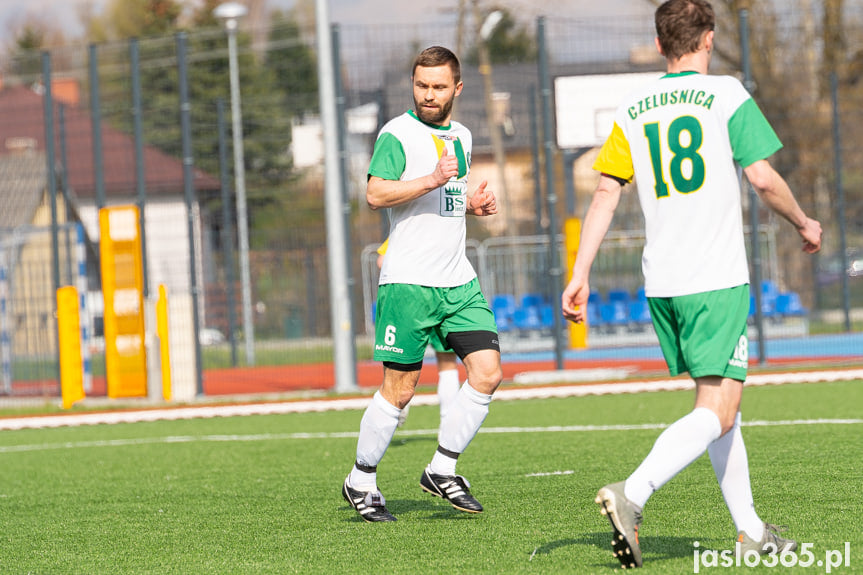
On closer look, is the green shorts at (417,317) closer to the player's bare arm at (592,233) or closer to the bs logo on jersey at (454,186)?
the bs logo on jersey at (454,186)

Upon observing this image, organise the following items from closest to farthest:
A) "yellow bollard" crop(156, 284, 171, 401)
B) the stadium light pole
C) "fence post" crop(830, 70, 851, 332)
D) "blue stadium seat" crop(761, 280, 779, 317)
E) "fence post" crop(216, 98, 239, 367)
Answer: "yellow bollard" crop(156, 284, 171, 401)
"fence post" crop(830, 70, 851, 332)
the stadium light pole
"fence post" crop(216, 98, 239, 367)
"blue stadium seat" crop(761, 280, 779, 317)

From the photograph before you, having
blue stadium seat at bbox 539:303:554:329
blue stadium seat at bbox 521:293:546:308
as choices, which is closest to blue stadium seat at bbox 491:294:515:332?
blue stadium seat at bbox 521:293:546:308

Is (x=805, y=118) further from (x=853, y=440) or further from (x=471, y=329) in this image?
(x=471, y=329)

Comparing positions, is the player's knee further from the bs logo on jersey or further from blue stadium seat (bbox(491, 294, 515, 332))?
blue stadium seat (bbox(491, 294, 515, 332))

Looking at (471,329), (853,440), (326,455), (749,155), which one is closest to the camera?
(749,155)

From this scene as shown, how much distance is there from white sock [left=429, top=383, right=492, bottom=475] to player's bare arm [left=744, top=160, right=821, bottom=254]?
1.92 meters

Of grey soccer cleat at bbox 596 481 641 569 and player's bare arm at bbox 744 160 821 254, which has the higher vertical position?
player's bare arm at bbox 744 160 821 254

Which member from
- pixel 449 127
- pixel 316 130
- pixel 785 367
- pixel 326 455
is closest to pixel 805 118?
pixel 785 367

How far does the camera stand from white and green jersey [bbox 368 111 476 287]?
561cm

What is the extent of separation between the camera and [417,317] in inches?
221

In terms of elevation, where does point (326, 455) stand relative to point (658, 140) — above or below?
below

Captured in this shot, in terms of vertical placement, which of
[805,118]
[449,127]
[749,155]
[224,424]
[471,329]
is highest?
[805,118]

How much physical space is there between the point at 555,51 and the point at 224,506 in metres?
8.86

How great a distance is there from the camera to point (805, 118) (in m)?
17.7
